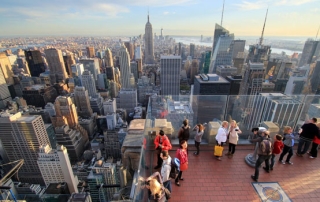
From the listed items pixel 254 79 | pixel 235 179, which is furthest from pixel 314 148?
pixel 254 79

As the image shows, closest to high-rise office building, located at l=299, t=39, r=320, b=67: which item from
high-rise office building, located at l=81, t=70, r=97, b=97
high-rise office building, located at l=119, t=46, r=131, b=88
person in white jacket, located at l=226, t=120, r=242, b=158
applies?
high-rise office building, located at l=119, t=46, r=131, b=88

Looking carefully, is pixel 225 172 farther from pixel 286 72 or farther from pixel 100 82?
pixel 100 82

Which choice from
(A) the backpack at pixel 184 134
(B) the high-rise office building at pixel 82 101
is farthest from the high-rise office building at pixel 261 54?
(A) the backpack at pixel 184 134

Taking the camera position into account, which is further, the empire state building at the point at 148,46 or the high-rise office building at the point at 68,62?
the empire state building at the point at 148,46

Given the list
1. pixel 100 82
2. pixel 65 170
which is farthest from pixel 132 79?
pixel 65 170

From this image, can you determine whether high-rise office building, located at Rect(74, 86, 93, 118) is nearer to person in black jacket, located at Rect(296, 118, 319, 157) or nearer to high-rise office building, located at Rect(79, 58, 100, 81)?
high-rise office building, located at Rect(79, 58, 100, 81)

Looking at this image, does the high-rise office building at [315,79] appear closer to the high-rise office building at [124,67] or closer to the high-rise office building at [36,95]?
the high-rise office building at [124,67]
